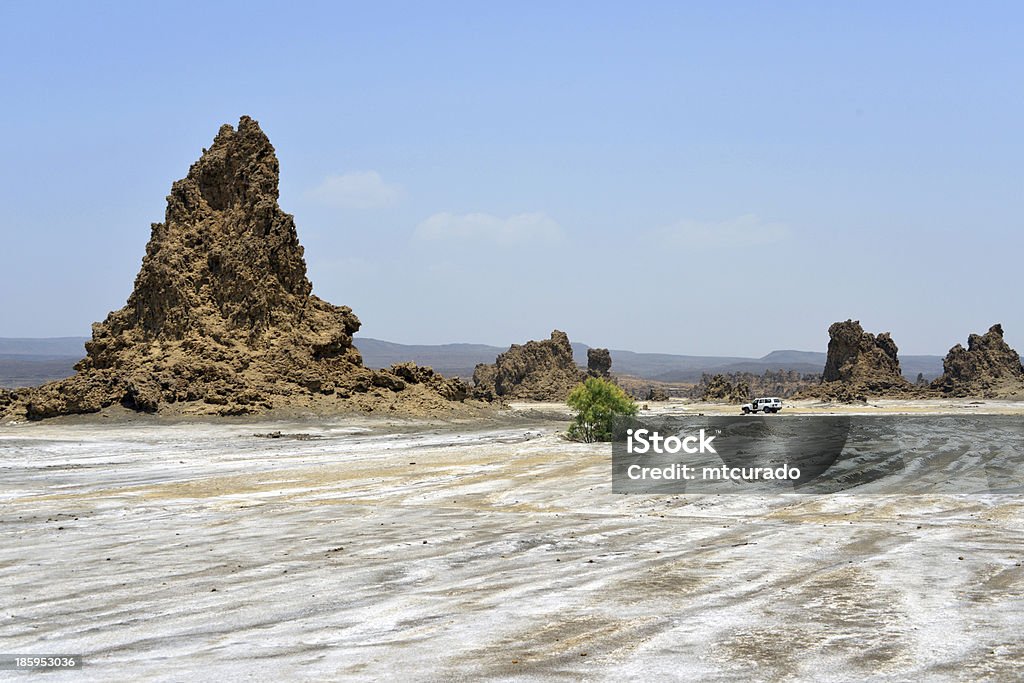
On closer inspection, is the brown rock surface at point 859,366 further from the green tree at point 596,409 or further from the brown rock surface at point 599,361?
the green tree at point 596,409

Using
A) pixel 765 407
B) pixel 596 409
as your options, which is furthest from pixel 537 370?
pixel 596 409

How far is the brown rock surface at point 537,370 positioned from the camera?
88500mm

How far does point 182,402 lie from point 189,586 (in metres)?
37.9

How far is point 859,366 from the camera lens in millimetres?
94562

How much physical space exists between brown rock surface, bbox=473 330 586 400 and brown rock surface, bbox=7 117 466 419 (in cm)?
3475

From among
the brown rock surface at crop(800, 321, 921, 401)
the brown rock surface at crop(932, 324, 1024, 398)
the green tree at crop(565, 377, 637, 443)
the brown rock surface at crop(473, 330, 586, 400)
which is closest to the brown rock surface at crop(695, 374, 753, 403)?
the brown rock surface at crop(800, 321, 921, 401)

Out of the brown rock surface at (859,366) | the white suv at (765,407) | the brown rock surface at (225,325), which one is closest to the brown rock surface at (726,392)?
the brown rock surface at (859,366)

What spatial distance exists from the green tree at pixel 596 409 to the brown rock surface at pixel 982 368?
65.4 metres

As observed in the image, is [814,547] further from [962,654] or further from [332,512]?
[332,512]

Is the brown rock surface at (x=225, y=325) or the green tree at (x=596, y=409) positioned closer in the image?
the green tree at (x=596, y=409)

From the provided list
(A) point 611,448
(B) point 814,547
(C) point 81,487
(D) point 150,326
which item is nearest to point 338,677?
(B) point 814,547

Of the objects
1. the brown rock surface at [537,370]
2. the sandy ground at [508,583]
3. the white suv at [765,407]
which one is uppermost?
the brown rock surface at [537,370]

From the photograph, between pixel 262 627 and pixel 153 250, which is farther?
pixel 153 250

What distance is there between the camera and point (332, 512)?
17.7 meters
